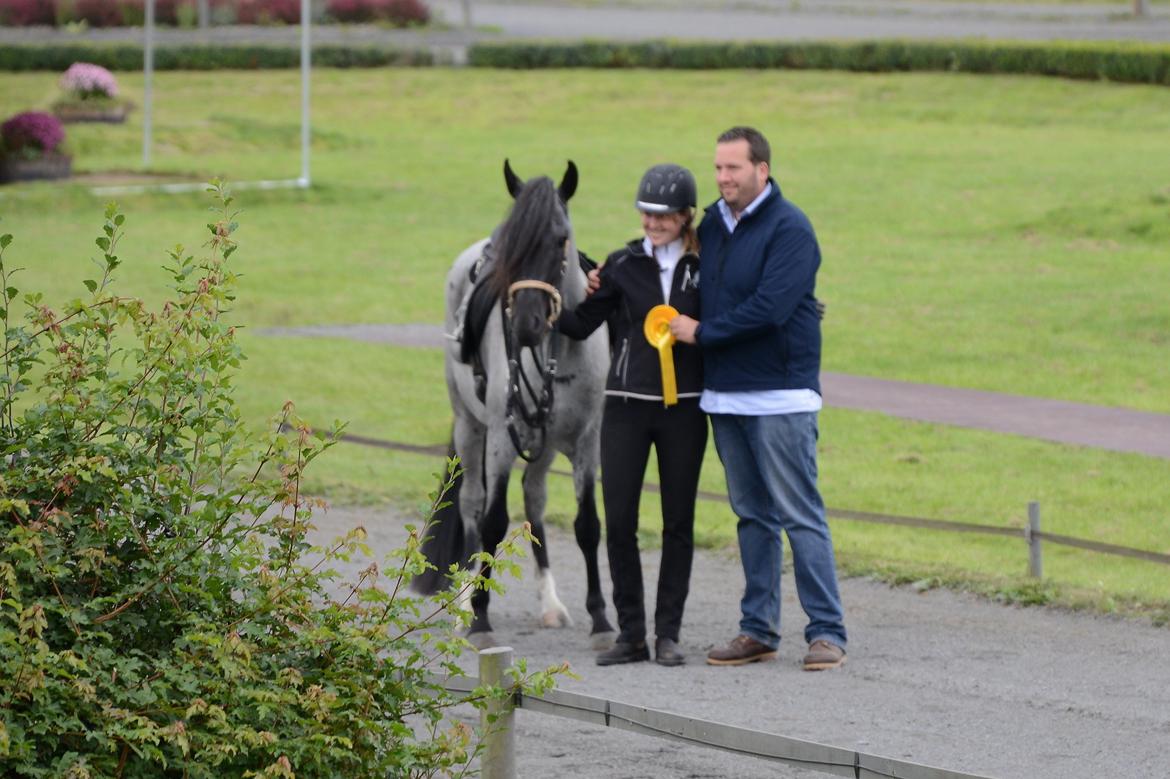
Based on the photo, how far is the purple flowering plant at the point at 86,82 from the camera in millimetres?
33750

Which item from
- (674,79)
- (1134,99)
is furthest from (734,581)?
(674,79)

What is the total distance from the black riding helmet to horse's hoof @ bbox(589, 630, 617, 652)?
1977 millimetres

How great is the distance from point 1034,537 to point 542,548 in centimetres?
251

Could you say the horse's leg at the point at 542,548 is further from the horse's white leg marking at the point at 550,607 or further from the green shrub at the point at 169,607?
the green shrub at the point at 169,607

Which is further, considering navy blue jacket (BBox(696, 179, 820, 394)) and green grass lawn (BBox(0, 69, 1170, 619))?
green grass lawn (BBox(0, 69, 1170, 619))

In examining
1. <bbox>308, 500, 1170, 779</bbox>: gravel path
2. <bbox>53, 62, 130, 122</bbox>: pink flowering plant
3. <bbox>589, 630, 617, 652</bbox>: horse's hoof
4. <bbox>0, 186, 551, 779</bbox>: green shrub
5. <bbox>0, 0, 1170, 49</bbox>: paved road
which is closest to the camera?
<bbox>0, 186, 551, 779</bbox>: green shrub

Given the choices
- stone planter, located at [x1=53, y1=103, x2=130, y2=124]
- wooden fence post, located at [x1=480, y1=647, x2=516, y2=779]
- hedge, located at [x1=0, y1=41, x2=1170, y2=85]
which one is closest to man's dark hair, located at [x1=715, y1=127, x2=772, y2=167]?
wooden fence post, located at [x1=480, y1=647, x2=516, y2=779]

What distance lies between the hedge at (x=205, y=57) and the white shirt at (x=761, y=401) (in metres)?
33.3

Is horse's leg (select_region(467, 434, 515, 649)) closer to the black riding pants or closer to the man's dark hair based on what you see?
the black riding pants

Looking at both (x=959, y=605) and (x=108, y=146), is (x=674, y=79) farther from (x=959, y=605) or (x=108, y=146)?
(x=959, y=605)

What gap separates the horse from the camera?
767 cm

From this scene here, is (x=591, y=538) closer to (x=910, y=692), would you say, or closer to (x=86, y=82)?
(x=910, y=692)

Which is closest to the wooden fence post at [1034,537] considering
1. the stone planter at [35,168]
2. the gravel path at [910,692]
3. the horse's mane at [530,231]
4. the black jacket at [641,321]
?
the gravel path at [910,692]

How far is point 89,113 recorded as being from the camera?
110ft
